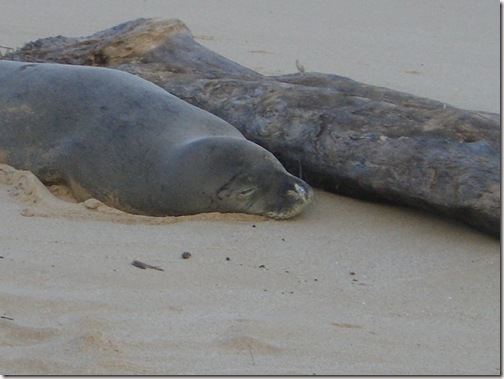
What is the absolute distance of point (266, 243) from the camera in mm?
3809

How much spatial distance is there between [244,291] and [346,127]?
4.03 feet

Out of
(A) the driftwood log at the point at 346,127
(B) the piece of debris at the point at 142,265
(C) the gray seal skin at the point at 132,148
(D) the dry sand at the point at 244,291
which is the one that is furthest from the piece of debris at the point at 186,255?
(A) the driftwood log at the point at 346,127

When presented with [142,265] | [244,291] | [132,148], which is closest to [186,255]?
[142,265]

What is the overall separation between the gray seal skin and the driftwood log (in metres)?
0.21

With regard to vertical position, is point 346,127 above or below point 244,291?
above

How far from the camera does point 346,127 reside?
4.32 meters

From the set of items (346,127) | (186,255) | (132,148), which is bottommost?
(186,255)

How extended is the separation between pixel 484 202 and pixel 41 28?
17.9 ft

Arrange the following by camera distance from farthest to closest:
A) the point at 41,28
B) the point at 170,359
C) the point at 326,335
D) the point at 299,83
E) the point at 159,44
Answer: the point at 41,28
the point at 159,44
the point at 299,83
the point at 326,335
the point at 170,359

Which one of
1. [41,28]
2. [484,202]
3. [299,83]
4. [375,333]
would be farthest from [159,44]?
[41,28]

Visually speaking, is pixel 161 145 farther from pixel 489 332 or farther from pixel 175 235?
pixel 489 332

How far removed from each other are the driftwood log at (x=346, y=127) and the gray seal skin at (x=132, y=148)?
21cm

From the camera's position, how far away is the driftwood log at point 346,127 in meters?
3.92

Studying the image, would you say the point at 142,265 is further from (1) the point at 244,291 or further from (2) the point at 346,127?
→ (2) the point at 346,127
